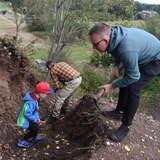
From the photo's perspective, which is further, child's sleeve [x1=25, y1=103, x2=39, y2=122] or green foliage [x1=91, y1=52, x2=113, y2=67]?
green foliage [x1=91, y1=52, x2=113, y2=67]

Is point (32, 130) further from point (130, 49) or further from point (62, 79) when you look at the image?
point (130, 49)

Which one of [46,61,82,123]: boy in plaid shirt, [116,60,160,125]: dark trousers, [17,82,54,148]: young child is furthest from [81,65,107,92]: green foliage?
[17,82,54,148]: young child


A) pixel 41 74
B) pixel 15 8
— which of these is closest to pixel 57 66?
pixel 41 74

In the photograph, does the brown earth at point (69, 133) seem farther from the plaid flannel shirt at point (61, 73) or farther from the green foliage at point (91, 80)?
the green foliage at point (91, 80)

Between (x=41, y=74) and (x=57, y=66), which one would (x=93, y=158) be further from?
(x=41, y=74)

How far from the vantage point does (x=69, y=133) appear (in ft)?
21.9

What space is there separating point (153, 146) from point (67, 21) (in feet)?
15.7

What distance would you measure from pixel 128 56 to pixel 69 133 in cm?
169

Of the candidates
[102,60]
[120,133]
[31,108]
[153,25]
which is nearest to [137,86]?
[120,133]

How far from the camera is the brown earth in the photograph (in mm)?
6234

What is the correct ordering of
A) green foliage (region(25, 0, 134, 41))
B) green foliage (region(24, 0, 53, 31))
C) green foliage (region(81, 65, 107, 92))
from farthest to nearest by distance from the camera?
green foliage (region(81, 65, 107, 92))
green foliage (region(24, 0, 53, 31))
green foliage (region(25, 0, 134, 41))

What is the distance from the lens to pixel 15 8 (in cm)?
1189

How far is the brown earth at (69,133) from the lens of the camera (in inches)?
245

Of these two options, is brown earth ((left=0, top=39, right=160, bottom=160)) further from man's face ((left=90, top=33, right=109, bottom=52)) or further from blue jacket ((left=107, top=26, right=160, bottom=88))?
man's face ((left=90, top=33, right=109, bottom=52))
